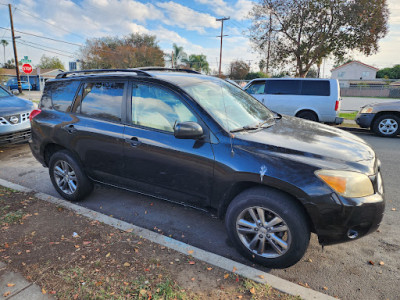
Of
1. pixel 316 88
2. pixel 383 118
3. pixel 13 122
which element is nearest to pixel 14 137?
pixel 13 122

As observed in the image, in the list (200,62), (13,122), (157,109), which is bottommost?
(13,122)

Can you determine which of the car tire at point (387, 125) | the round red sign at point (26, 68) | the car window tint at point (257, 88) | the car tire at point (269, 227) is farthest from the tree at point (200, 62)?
the car tire at point (269, 227)

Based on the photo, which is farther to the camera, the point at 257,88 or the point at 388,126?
the point at 257,88

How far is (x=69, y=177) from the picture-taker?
388cm

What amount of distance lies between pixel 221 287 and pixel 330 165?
1.38 meters

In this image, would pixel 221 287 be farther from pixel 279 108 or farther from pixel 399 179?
pixel 279 108

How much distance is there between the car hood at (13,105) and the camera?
6.24 meters

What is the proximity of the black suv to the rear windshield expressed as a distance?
20.7 feet

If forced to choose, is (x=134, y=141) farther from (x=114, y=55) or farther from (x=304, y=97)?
(x=114, y=55)

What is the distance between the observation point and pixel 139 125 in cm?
316

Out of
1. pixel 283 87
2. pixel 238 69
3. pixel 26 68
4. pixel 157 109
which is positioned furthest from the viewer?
pixel 238 69

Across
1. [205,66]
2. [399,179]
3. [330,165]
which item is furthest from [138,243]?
[205,66]

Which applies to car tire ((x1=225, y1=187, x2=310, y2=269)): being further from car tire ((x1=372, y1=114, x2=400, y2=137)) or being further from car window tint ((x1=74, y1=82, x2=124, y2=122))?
car tire ((x1=372, y1=114, x2=400, y2=137))

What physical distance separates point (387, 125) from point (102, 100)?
8801mm
